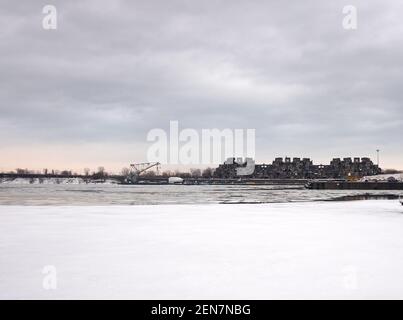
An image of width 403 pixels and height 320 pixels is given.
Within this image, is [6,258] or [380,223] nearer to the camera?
[6,258]

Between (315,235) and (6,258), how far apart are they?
9.33 metres

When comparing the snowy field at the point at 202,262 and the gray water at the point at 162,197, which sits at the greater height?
the snowy field at the point at 202,262

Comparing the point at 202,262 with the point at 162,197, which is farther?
the point at 162,197

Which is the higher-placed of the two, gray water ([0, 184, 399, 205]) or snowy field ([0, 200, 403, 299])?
snowy field ([0, 200, 403, 299])

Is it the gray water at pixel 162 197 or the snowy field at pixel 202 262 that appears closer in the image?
the snowy field at pixel 202 262

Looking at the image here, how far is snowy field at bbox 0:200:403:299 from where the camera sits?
709cm

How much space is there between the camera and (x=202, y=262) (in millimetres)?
9305

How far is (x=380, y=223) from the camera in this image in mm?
17594

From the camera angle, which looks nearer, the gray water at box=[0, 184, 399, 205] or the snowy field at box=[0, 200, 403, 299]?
the snowy field at box=[0, 200, 403, 299]

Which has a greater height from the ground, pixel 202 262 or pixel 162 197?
pixel 202 262

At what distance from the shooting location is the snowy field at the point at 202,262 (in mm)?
7094
